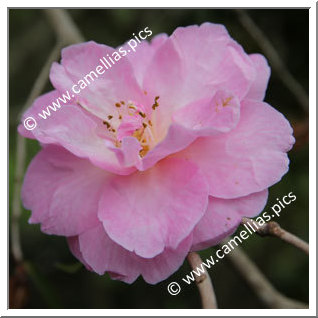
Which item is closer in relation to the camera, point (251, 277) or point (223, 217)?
point (223, 217)

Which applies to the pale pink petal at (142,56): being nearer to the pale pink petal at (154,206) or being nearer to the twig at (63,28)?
the pale pink petal at (154,206)

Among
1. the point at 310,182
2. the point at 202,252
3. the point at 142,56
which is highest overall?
the point at 142,56

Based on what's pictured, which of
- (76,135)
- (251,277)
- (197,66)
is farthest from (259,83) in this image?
(251,277)

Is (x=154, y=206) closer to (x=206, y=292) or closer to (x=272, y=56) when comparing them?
(x=206, y=292)

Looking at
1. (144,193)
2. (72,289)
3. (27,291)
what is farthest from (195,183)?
(72,289)

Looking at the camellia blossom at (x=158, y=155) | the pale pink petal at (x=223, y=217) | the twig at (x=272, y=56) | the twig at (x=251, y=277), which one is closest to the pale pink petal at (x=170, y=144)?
the camellia blossom at (x=158, y=155)

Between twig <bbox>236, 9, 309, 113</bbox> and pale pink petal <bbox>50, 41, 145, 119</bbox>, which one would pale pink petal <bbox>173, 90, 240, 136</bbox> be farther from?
twig <bbox>236, 9, 309, 113</bbox>

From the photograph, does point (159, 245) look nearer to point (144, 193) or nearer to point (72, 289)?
point (144, 193)
